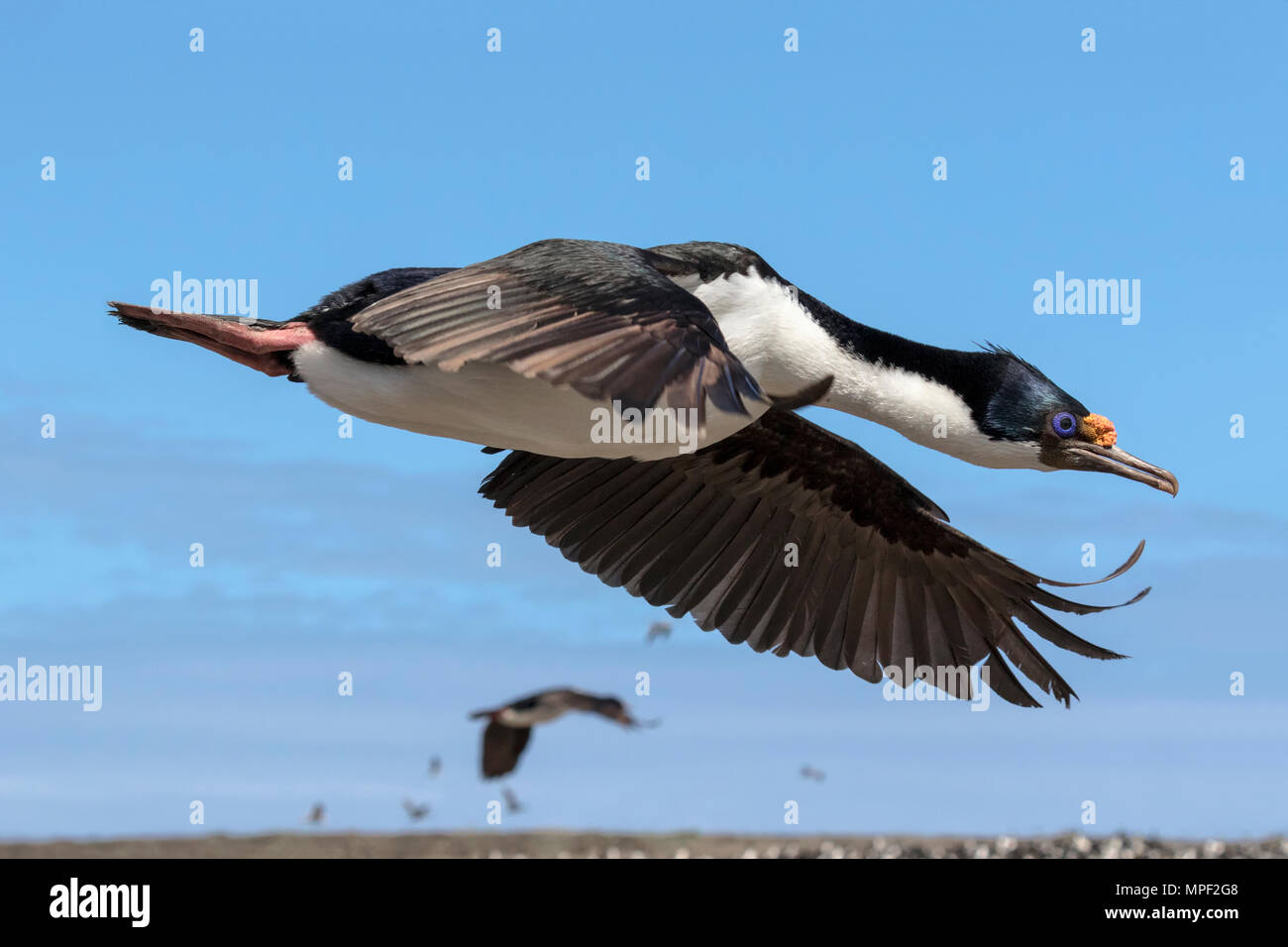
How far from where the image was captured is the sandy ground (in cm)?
1365

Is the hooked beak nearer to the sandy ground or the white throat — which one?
the white throat

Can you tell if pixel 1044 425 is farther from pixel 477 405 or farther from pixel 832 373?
pixel 477 405

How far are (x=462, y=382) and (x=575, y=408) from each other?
501 millimetres

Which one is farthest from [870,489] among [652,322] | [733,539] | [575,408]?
[652,322]

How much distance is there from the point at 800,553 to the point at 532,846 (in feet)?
32.5

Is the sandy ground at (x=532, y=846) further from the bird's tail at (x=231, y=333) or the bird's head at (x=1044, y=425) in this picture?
the bird's tail at (x=231, y=333)

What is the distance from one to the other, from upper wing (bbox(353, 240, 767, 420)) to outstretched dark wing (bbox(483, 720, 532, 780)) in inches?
312

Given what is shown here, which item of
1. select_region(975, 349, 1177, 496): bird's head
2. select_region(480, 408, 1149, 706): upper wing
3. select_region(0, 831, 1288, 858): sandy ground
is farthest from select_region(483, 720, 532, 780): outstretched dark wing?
select_region(975, 349, 1177, 496): bird's head

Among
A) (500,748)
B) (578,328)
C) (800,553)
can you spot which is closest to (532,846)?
(500,748)

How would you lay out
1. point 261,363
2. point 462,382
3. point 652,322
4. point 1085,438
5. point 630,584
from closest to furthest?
point 652,322
point 462,382
point 261,363
point 1085,438
point 630,584

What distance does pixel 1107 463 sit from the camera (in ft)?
23.9
